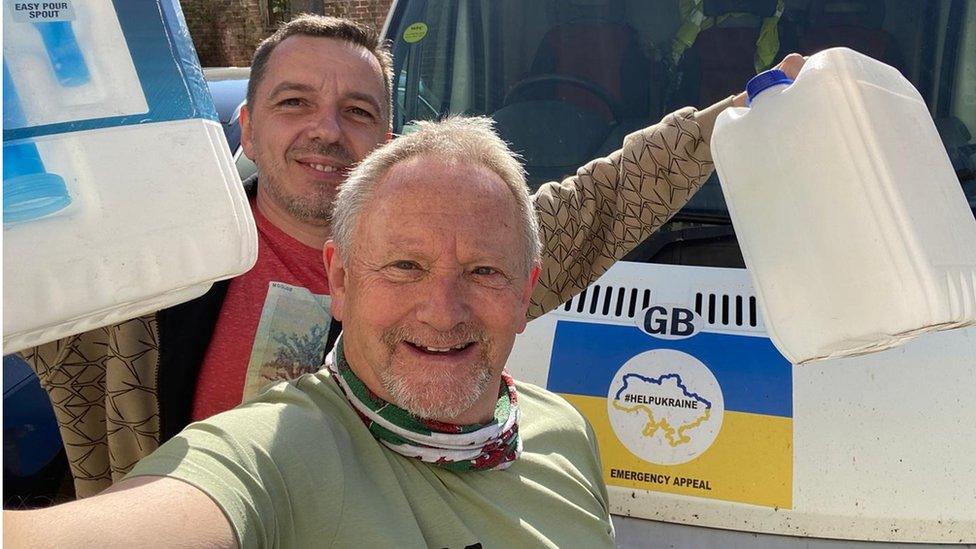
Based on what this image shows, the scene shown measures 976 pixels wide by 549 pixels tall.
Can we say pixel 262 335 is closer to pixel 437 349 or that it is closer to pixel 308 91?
pixel 437 349

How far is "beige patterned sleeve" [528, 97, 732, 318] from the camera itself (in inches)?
88.0

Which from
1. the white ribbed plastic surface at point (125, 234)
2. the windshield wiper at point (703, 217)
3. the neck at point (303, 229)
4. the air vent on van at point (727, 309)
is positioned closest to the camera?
the white ribbed plastic surface at point (125, 234)

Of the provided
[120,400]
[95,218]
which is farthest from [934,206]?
[120,400]

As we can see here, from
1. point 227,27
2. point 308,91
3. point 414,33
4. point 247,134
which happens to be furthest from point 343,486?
point 227,27

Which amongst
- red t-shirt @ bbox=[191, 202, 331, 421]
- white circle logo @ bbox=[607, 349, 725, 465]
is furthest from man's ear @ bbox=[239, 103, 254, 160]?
white circle logo @ bbox=[607, 349, 725, 465]

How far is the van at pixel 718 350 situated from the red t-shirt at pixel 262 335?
805 mm

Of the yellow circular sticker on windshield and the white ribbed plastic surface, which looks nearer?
the white ribbed plastic surface

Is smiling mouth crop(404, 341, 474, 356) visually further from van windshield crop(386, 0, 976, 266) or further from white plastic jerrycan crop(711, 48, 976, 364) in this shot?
van windshield crop(386, 0, 976, 266)

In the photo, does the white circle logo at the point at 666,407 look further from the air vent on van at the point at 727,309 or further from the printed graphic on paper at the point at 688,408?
the air vent on van at the point at 727,309

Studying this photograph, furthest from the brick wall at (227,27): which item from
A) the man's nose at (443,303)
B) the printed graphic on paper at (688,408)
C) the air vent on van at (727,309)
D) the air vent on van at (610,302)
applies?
the man's nose at (443,303)

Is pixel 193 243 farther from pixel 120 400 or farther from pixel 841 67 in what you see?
pixel 841 67

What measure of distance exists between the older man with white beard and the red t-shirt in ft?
0.72

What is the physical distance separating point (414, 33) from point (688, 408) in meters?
1.95

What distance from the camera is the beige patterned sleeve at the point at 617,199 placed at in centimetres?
223
